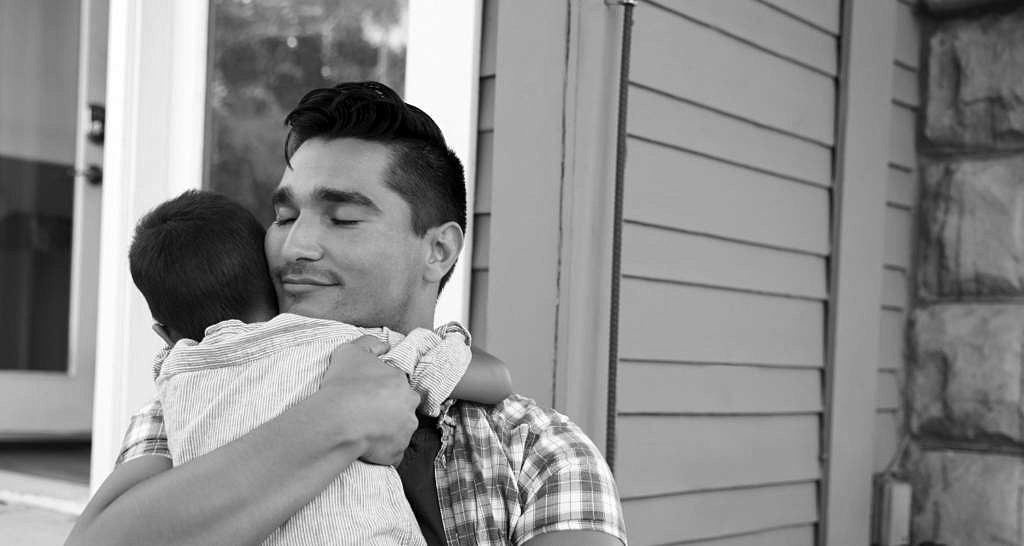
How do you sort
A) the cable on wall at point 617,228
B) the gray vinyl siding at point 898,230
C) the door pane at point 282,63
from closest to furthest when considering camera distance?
the cable on wall at point 617,228
the gray vinyl siding at point 898,230
the door pane at point 282,63

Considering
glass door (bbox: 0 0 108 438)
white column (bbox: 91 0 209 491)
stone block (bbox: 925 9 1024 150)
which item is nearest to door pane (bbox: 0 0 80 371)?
glass door (bbox: 0 0 108 438)

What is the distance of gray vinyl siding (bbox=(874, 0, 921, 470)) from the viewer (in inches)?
122

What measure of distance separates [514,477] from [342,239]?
0.38m

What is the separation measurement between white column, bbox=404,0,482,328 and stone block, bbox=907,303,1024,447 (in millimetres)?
1703

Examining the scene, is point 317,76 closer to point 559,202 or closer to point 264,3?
point 264,3

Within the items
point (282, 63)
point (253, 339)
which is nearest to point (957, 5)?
point (253, 339)

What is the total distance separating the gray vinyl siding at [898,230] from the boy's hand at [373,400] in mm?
2169

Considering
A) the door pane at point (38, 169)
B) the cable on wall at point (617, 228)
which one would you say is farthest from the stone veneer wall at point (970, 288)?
the door pane at point (38, 169)

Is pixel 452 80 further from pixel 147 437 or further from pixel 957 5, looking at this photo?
pixel 957 5

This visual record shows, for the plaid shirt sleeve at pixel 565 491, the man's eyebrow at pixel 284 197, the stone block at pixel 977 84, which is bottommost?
the plaid shirt sleeve at pixel 565 491

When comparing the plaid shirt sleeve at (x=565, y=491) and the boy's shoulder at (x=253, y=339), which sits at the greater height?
the boy's shoulder at (x=253, y=339)

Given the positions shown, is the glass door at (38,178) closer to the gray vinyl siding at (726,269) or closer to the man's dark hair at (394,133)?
the gray vinyl siding at (726,269)

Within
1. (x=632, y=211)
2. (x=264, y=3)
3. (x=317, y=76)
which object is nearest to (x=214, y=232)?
(x=632, y=211)

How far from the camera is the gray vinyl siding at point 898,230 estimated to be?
311 centimetres
